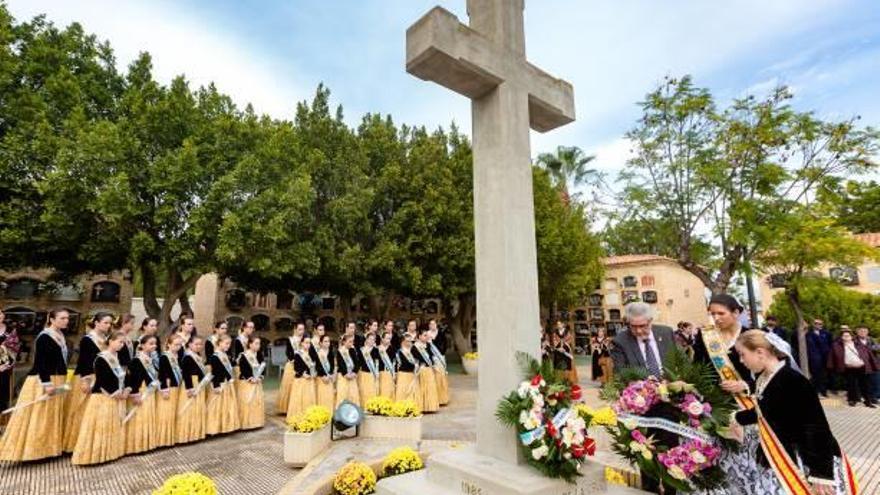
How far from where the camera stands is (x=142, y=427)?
25.2 ft

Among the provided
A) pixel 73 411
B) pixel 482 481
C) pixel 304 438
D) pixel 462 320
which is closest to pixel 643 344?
pixel 482 481

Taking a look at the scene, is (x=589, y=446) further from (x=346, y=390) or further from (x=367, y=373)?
(x=367, y=373)

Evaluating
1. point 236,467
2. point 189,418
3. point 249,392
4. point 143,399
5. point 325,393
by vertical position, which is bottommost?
point 236,467

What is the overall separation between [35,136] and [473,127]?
15.1 meters

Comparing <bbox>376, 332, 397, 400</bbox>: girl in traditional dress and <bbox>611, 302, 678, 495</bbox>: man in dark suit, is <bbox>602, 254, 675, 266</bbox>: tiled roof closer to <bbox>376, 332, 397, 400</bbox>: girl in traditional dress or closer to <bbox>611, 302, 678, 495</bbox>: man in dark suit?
<bbox>376, 332, 397, 400</bbox>: girl in traditional dress

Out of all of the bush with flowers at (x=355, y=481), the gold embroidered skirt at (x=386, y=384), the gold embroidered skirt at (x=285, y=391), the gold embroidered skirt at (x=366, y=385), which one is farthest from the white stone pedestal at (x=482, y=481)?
the gold embroidered skirt at (x=285, y=391)

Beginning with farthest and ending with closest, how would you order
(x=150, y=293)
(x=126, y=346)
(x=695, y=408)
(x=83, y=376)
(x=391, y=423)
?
(x=150, y=293) → (x=126, y=346) → (x=391, y=423) → (x=83, y=376) → (x=695, y=408)

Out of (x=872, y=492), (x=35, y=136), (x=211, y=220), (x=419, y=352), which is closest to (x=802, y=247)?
(x=872, y=492)

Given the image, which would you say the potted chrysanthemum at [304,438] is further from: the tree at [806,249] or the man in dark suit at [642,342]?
the tree at [806,249]

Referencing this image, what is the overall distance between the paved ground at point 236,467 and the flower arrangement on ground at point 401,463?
98cm

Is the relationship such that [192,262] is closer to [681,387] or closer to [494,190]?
[494,190]

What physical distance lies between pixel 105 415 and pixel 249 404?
2.68 m

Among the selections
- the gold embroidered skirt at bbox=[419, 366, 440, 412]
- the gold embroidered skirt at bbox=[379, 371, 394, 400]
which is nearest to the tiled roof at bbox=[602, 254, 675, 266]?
the gold embroidered skirt at bbox=[419, 366, 440, 412]

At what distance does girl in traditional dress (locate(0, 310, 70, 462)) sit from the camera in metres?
6.90
